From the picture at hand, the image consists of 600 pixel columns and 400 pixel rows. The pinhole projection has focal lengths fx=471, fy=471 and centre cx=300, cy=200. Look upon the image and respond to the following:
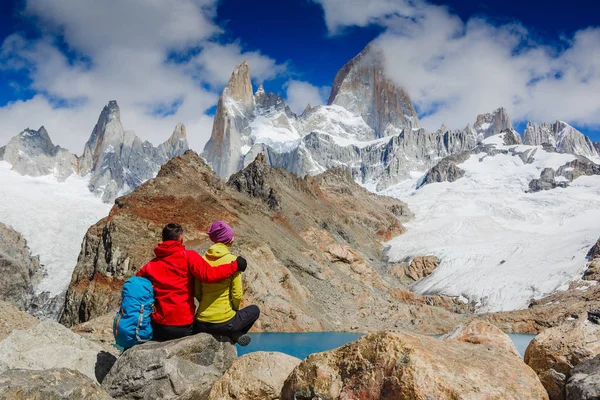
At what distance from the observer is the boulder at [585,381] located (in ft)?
16.4

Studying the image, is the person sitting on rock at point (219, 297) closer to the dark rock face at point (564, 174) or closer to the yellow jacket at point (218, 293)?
the yellow jacket at point (218, 293)

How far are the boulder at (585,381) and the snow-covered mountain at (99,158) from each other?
168760 millimetres

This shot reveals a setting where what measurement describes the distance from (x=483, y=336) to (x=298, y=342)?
19257 millimetres

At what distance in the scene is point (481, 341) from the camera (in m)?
7.41

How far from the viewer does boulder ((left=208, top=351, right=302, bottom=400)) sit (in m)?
6.25

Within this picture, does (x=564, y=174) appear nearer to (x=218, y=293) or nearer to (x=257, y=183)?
(x=257, y=183)

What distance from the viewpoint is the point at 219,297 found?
719cm

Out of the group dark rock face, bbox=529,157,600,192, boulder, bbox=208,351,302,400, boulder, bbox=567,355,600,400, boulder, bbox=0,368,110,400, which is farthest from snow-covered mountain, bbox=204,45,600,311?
boulder, bbox=0,368,110,400

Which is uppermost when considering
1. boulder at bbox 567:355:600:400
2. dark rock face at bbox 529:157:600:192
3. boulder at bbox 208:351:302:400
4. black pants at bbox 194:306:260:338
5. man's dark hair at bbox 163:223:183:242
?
dark rock face at bbox 529:157:600:192

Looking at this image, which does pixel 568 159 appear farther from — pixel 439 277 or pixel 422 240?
pixel 439 277

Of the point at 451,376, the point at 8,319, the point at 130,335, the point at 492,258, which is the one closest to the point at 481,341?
the point at 451,376

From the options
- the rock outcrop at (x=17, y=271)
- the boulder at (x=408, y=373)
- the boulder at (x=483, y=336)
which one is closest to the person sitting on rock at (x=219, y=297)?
the boulder at (x=408, y=373)

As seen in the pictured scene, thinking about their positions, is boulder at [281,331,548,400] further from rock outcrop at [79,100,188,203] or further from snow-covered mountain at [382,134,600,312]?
rock outcrop at [79,100,188,203]

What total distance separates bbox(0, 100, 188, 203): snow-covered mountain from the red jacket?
165 meters
